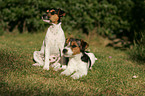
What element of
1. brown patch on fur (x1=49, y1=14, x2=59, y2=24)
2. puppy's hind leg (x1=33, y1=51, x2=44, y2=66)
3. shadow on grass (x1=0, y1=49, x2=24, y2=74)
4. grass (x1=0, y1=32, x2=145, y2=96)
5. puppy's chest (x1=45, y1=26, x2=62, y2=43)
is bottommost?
grass (x1=0, y1=32, x2=145, y2=96)

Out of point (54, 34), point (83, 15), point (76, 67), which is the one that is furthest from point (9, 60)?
point (83, 15)

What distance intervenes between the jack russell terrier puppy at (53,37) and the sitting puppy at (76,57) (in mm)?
280

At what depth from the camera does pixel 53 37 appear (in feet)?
13.5

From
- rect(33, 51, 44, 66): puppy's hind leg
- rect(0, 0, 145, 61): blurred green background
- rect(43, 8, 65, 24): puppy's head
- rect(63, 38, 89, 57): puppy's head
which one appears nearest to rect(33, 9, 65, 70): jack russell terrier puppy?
rect(43, 8, 65, 24): puppy's head

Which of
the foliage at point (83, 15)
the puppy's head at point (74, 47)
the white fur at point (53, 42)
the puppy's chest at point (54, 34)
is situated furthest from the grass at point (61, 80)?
the foliage at point (83, 15)

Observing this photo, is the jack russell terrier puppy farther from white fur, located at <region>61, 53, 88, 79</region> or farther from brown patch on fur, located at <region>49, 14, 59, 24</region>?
white fur, located at <region>61, 53, 88, 79</region>

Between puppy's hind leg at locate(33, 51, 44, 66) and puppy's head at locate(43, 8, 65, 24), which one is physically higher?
puppy's head at locate(43, 8, 65, 24)

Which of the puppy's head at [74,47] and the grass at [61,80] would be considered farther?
the puppy's head at [74,47]

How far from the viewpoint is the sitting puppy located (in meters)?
3.88

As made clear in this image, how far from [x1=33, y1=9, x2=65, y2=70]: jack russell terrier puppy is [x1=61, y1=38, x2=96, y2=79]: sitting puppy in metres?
0.28

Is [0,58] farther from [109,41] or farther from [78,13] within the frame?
[109,41]

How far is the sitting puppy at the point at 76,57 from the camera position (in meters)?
3.88

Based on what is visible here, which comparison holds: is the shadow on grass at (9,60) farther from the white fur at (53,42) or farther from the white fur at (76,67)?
the white fur at (76,67)

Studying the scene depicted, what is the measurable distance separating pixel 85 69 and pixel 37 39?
179 inches
